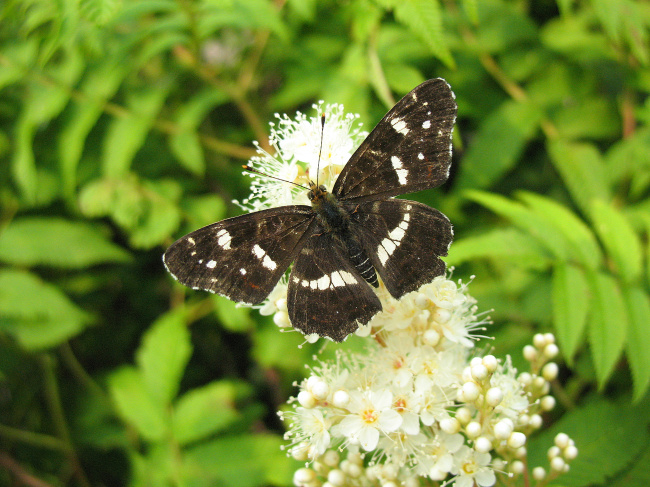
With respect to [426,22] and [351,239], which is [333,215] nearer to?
[351,239]

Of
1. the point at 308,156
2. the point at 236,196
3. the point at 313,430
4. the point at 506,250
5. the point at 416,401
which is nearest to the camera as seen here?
the point at 416,401

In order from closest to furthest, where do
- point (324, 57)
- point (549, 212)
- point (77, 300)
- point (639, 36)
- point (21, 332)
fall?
point (549, 212)
point (639, 36)
point (21, 332)
point (324, 57)
point (77, 300)

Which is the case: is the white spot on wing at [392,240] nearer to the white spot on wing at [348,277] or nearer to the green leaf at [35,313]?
the white spot on wing at [348,277]

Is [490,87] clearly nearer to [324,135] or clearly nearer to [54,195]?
[324,135]

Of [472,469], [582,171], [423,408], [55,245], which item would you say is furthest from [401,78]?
[55,245]

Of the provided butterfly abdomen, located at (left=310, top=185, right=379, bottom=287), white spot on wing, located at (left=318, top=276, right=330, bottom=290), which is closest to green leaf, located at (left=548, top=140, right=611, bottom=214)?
butterfly abdomen, located at (left=310, top=185, right=379, bottom=287)

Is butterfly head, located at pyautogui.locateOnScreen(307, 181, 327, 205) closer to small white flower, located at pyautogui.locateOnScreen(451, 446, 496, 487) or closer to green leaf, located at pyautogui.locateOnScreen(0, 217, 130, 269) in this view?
small white flower, located at pyautogui.locateOnScreen(451, 446, 496, 487)

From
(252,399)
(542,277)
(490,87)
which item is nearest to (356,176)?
(542,277)
